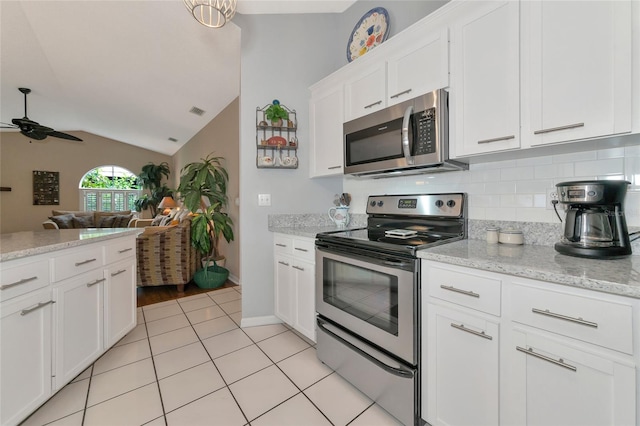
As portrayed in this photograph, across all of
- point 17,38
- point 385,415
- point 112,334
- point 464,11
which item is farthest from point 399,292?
point 17,38

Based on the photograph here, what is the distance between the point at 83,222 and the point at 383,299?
7048 millimetres

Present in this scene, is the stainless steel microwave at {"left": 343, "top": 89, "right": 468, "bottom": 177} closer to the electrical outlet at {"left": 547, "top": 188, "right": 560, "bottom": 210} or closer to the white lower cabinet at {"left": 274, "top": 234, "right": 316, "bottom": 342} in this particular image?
the electrical outlet at {"left": 547, "top": 188, "right": 560, "bottom": 210}

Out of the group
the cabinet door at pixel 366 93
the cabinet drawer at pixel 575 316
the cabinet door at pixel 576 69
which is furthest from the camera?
the cabinet door at pixel 366 93

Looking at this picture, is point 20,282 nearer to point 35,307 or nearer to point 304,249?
point 35,307

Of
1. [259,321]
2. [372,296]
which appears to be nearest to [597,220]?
[372,296]

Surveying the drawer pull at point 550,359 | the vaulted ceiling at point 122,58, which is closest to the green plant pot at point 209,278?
the vaulted ceiling at point 122,58

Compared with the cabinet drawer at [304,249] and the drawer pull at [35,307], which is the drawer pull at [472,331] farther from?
the drawer pull at [35,307]

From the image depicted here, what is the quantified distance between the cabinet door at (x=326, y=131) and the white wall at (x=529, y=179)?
674mm

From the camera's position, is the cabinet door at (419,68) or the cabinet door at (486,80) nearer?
the cabinet door at (486,80)

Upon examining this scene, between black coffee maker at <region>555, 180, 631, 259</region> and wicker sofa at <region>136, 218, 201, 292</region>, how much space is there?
3.66 meters

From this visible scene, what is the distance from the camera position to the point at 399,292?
1313 millimetres

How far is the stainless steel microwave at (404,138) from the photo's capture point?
1.50 meters

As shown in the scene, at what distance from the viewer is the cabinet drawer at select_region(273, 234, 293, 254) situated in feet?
7.09

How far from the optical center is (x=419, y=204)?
6.17 ft
